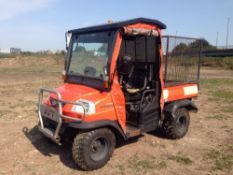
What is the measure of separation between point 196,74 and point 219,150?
1.89 meters

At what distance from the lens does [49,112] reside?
471 cm

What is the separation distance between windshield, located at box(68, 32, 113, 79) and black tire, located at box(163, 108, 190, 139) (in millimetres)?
2004

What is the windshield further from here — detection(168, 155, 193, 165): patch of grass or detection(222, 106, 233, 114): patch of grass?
detection(222, 106, 233, 114): patch of grass

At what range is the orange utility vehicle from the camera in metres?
4.35

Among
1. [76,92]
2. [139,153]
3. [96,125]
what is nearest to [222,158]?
[139,153]

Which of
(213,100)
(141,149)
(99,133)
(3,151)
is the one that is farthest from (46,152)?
(213,100)

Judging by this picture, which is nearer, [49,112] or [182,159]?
[49,112]

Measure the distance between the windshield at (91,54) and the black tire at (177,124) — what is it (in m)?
2.00

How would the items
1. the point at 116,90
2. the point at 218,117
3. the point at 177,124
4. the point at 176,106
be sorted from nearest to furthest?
the point at 116,90
the point at 176,106
the point at 177,124
the point at 218,117

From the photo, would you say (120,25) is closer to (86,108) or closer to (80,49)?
(80,49)

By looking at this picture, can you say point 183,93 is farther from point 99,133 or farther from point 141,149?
point 99,133

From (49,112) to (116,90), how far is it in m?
1.23

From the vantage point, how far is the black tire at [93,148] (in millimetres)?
4234

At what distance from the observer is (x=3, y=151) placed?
5238mm
